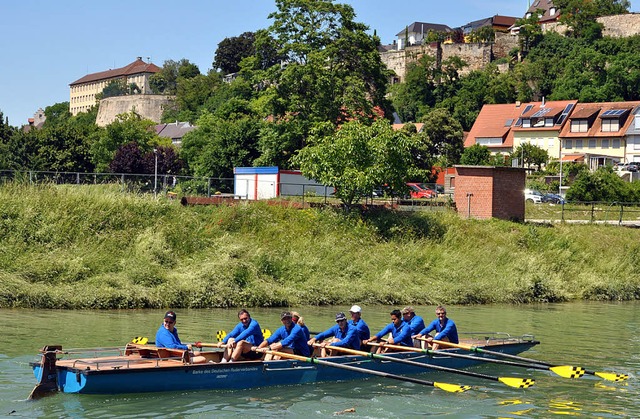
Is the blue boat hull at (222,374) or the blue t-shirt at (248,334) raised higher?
the blue t-shirt at (248,334)

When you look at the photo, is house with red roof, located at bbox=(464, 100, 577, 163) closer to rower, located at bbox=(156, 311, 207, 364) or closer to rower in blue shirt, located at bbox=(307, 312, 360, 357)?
rower in blue shirt, located at bbox=(307, 312, 360, 357)

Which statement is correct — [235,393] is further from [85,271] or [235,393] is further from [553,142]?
[553,142]

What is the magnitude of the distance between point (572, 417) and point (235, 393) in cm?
667

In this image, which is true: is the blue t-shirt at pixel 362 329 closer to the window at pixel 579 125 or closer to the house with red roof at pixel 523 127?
the house with red roof at pixel 523 127

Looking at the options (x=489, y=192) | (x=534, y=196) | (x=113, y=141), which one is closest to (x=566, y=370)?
(x=489, y=192)

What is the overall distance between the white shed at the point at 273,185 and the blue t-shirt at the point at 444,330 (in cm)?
2395

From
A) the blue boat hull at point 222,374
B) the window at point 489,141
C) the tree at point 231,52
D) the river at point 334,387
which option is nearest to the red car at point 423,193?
the river at point 334,387

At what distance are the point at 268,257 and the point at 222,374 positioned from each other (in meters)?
15.6

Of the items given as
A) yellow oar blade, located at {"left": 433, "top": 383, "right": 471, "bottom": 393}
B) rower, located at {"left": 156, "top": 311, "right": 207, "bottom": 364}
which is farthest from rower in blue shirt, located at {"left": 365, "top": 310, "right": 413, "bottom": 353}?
rower, located at {"left": 156, "top": 311, "right": 207, "bottom": 364}

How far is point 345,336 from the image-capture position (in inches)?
832

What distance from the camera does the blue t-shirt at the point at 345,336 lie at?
2098 centimetres

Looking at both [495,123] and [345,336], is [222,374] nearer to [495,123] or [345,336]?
[345,336]

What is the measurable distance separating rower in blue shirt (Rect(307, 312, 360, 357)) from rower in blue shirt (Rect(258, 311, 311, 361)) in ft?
1.48

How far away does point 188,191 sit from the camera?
46.1 metres
